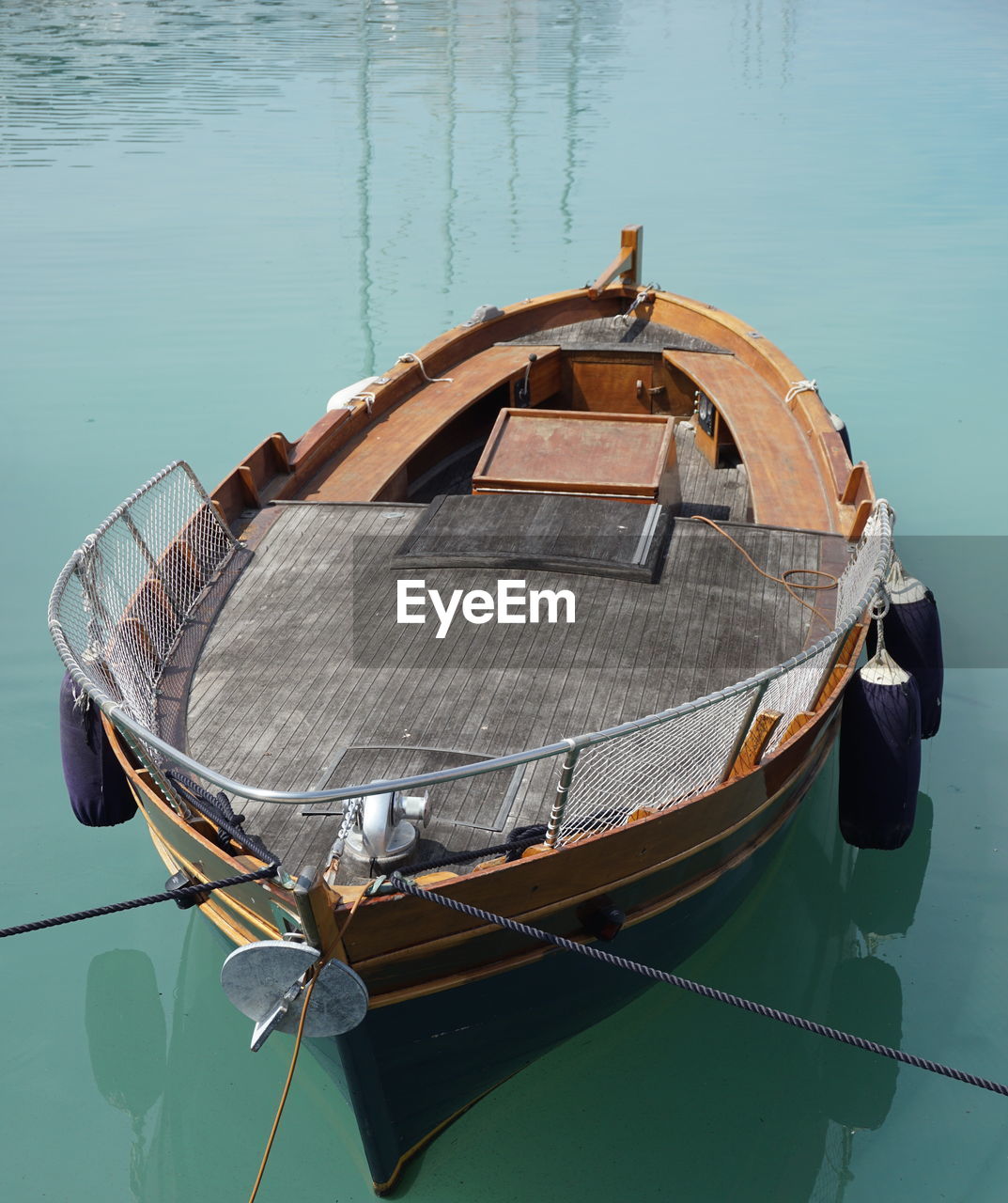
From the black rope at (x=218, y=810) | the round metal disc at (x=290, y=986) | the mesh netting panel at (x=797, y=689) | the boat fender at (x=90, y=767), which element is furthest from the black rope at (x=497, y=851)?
the boat fender at (x=90, y=767)

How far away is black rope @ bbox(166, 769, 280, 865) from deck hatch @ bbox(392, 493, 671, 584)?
2.46m

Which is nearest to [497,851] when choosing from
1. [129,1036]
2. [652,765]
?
[652,765]

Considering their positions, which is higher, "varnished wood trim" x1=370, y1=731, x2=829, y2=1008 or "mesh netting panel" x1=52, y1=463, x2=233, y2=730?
"mesh netting panel" x1=52, y1=463, x2=233, y2=730

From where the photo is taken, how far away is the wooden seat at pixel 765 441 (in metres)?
8.40

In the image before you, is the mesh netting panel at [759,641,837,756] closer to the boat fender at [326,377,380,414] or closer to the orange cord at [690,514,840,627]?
the orange cord at [690,514,840,627]

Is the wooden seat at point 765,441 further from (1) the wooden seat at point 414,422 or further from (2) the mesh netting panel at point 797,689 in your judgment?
(2) the mesh netting panel at point 797,689

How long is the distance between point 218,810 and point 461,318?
15.4 meters

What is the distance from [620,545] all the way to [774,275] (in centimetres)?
1528

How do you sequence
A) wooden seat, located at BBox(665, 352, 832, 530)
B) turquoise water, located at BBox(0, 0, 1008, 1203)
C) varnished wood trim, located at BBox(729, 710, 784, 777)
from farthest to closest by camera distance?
wooden seat, located at BBox(665, 352, 832, 530) → turquoise water, located at BBox(0, 0, 1008, 1203) → varnished wood trim, located at BBox(729, 710, 784, 777)

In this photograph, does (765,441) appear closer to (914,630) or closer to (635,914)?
(914,630)

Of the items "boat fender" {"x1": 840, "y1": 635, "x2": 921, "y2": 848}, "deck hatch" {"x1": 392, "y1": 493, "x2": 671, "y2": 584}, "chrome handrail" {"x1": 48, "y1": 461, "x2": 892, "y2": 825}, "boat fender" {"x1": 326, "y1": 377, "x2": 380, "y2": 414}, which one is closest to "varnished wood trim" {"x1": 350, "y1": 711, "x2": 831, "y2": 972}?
"chrome handrail" {"x1": 48, "y1": 461, "x2": 892, "y2": 825}

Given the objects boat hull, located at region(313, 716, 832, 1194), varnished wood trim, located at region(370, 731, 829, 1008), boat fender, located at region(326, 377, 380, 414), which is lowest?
boat hull, located at region(313, 716, 832, 1194)

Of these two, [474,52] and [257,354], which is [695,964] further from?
[474,52]

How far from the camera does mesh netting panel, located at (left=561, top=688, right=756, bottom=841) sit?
16.6ft
